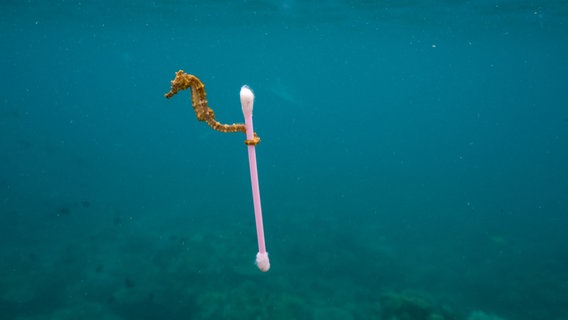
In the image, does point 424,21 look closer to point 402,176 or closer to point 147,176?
point 402,176

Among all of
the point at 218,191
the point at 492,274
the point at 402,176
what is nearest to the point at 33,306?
the point at 218,191

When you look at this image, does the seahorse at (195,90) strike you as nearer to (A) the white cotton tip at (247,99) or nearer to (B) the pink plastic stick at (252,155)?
(B) the pink plastic stick at (252,155)

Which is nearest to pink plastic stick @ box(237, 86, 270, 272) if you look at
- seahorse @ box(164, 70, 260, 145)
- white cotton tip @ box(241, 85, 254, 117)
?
white cotton tip @ box(241, 85, 254, 117)

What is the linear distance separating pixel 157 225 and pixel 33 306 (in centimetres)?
652

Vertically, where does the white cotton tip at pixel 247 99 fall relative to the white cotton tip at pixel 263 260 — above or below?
above

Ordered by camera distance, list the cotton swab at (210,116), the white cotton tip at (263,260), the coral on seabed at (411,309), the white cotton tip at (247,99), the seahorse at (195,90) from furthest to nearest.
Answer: the coral on seabed at (411,309), the white cotton tip at (263,260), the seahorse at (195,90), the cotton swab at (210,116), the white cotton tip at (247,99)

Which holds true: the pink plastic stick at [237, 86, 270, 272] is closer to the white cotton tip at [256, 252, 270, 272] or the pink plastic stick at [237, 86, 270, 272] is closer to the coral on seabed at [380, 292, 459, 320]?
the white cotton tip at [256, 252, 270, 272]

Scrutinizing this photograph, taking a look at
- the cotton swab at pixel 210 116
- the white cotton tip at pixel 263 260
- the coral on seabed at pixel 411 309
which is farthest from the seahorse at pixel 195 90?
the coral on seabed at pixel 411 309

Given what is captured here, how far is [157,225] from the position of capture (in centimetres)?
1836

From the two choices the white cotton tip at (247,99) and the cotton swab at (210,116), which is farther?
the cotton swab at (210,116)

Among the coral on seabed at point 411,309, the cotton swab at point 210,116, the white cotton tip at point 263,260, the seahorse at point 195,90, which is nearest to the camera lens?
the cotton swab at point 210,116

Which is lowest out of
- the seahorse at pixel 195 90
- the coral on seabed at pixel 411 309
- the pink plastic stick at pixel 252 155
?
the pink plastic stick at pixel 252 155

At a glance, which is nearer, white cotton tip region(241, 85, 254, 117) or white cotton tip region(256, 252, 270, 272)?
white cotton tip region(241, 85, 254, 117)

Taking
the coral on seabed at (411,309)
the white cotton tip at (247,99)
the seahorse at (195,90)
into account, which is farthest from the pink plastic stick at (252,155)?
the coral on seabed at (411,309)
